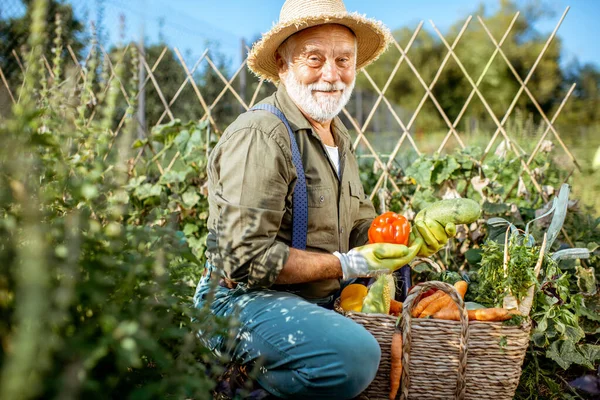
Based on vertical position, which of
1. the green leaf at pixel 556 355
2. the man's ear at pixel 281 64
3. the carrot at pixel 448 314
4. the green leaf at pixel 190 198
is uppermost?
the man's ear at pixel 281 64

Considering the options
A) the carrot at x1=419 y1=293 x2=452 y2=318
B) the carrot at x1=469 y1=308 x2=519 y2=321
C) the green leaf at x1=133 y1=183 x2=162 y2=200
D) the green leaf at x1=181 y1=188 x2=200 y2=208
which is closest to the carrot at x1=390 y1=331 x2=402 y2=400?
the carrot at x1=419 y1=293 x2=452 y2=318

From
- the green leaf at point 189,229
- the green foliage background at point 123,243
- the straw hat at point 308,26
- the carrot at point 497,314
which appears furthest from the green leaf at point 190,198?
the carrot at point 497,314

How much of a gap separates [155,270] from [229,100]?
7.74m

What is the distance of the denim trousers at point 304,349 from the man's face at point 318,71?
29.9 inches

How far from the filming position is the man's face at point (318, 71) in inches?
83.9

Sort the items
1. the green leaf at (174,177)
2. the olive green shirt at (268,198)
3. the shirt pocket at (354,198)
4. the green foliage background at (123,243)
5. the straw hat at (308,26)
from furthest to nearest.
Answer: the green leaf at (174,177)
the shirt pocket at (354,198)
the straw hat at (308,26)
the olive green shirt at (268,198)
the green foliage background at (123,243)

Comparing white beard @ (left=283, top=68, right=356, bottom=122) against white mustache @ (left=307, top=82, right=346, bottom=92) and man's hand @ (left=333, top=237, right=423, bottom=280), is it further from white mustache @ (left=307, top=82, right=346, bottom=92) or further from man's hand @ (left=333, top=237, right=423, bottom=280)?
man's hand @ (left=333, top=237, right=423, bottom=280)

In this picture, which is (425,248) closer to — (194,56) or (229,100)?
(194,56)

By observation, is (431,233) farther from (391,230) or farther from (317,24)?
(317,24)

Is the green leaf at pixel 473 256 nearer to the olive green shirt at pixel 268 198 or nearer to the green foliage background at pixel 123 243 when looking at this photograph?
the green foliage background at pixel 123 243

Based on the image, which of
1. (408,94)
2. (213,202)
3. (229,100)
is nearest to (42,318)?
(213,202)

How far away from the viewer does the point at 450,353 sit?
5.76 feet

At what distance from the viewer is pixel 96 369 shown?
2.89 ft

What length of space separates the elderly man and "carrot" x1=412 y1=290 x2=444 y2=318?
0.50ft
